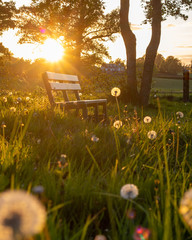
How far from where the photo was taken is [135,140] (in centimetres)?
363

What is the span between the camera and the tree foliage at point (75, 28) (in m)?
24.9

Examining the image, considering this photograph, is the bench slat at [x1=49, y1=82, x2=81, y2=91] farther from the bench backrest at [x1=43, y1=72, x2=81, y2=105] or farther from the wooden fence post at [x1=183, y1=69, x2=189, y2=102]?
the wooden fence post at [x1=183, y1=69, x2=189, y2=102]

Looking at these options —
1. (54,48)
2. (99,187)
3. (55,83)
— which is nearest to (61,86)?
(55,83)

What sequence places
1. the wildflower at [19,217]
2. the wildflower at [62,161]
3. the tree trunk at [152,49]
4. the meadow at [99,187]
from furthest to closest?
the tree trunk at [152,49] < the wildflower at [62,161] < the meadow at [99,187] < the wildflower at [19,217]

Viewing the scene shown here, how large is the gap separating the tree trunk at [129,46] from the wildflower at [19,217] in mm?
11590

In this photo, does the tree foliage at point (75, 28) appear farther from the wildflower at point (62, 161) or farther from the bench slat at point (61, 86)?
the wildflower at point (62, 161)

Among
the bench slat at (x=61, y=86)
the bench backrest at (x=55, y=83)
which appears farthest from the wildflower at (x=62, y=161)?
the bench slat at (x=61, y=86)

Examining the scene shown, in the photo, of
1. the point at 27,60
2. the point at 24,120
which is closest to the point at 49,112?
the point at 24,120

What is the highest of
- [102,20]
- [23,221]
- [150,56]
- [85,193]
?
[102,20]

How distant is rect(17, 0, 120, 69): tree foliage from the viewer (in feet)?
81.7

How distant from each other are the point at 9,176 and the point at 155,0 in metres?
11.5

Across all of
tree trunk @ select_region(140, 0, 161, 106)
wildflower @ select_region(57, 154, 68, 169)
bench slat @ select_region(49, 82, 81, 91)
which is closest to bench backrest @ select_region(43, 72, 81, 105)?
bench slat @ select_region(49, 82, 81, 91)

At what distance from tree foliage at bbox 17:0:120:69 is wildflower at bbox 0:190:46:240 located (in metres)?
23.3

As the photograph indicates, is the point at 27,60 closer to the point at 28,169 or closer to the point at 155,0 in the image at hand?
the point at 155,0
